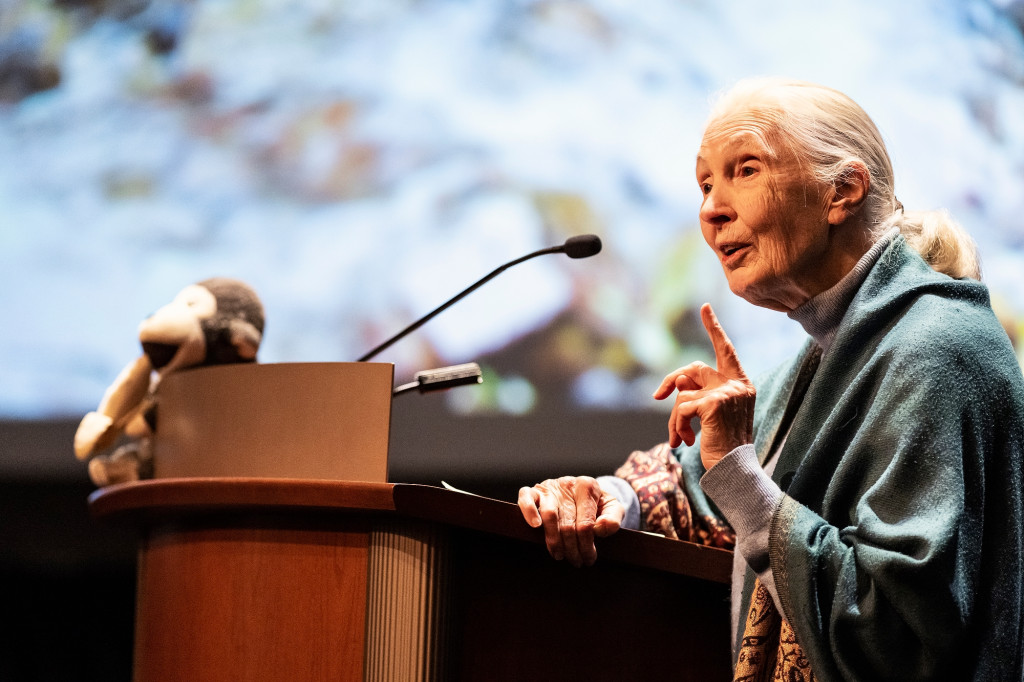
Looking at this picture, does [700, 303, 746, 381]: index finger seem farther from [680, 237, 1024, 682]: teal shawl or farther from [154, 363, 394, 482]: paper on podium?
[154, 363, 394, 482]: paper on podium

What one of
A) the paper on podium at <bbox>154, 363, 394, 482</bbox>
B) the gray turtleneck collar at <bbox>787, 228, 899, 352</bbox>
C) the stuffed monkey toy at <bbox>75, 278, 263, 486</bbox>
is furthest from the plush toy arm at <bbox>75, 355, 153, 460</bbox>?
the gray turtleneck collar at <bbox>787, 228, 899, 352</bbox>

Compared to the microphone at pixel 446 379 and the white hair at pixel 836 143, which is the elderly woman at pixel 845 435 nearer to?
the white hair at pixel 836 143

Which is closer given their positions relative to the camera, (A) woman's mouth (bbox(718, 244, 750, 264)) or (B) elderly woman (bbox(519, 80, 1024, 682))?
(B) elderly woman (bbox(519, 80, 1024, 682))

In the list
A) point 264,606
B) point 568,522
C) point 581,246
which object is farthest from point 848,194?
point 264,606

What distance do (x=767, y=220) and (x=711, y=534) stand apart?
54cm

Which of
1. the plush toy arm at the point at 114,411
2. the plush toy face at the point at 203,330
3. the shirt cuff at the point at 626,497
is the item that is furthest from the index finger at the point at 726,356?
the plush toy arm at the point at 114,411

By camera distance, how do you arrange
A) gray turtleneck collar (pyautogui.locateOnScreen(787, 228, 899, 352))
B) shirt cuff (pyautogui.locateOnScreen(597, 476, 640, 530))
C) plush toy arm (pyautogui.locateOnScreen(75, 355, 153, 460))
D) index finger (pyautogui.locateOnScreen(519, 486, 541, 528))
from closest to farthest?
index finger (pyautogui.locateOnScreen(519, 486, 541, 528)) < gray turtleneck collar (pyautogui.locateOnScreen(787, 228, 899, 352)) < shirt cuff (pyautogui.locateOnScreen(597, 476, 640, 530)) < plush toy arm (pyautogui.locateOnScreen(75, 355, 153, 460))

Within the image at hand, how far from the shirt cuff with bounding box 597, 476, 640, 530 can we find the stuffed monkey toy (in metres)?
0.80

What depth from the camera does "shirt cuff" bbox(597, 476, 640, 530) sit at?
161cm

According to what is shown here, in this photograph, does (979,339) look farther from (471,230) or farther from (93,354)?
(93,354)

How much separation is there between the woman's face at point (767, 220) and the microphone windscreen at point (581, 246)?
358 mm

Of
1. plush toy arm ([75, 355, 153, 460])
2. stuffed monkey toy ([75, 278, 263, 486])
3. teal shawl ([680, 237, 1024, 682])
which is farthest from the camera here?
plush toy arm ([75, 355, 153, 460])

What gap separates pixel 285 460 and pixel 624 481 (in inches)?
23.9

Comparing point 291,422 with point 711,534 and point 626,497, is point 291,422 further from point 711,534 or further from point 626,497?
point 711,534
